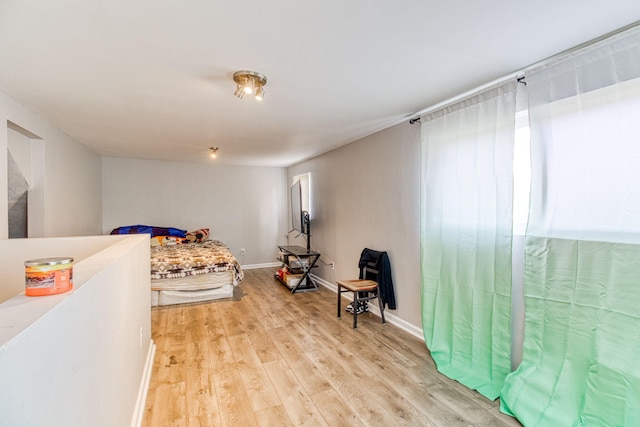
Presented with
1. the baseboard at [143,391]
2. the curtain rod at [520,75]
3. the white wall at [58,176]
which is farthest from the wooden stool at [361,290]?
the white wall at [58,176]

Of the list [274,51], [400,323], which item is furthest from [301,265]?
[274,51]

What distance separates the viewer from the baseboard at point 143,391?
1.77m

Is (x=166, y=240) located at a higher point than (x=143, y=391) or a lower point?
higher

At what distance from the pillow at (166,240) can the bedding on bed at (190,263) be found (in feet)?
1.29

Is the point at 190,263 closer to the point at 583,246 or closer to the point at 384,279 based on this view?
the point at 384,279

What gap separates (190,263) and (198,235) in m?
1.73

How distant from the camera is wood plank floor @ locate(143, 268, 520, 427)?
1905 mm

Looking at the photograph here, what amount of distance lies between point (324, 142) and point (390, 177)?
Answer: 46.6 inches

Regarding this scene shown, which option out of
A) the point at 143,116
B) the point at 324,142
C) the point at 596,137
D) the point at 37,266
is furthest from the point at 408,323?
the point at 143,116

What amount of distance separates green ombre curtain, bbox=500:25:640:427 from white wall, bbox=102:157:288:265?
5250 mm

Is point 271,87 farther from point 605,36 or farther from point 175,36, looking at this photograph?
point 605,36

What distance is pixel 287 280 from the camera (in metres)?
4.80

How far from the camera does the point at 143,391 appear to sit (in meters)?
2.04

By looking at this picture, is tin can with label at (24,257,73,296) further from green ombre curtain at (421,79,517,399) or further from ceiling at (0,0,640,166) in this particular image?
green ombre curtain at (421,79,517,399)
